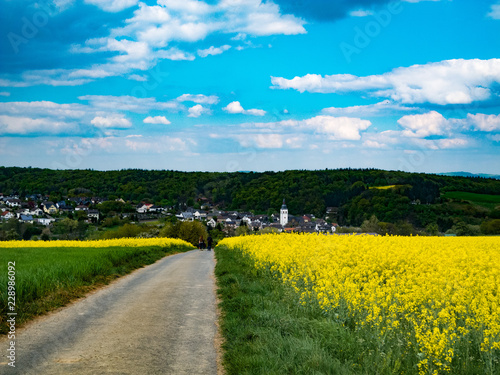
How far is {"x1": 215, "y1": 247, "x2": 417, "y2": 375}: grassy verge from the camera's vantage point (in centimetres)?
544

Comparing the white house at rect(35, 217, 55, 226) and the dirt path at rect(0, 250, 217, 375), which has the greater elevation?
the dirt path at rect(0, 250, 217, 375)

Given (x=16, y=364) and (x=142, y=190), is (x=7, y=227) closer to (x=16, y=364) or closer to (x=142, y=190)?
(x=142, y=190)

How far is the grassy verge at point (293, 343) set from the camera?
544 cm

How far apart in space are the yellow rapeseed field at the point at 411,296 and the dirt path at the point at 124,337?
86.7 inches

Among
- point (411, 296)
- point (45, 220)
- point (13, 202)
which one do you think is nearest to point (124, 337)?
point (411, 296)

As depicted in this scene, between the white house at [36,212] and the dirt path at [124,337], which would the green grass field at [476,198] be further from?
the white house at [36,212]

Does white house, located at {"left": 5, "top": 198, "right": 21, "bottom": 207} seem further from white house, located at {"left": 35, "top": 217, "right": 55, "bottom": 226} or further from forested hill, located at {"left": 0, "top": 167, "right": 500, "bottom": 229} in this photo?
white house, located at {"left": 35, "top": 217, "right": 55, "bottom": 226}

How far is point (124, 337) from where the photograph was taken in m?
7.71

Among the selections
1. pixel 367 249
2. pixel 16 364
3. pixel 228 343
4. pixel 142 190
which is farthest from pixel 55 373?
pixel 142 190

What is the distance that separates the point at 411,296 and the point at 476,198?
340ft

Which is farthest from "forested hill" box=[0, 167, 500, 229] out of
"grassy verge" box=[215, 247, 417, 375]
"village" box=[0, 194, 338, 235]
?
"grassy verge" box=[215, 247, 417, 375]

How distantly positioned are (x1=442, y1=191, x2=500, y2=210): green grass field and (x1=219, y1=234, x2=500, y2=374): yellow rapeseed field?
9152cm

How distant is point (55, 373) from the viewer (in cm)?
582

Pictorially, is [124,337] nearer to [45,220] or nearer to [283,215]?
[45,220]
